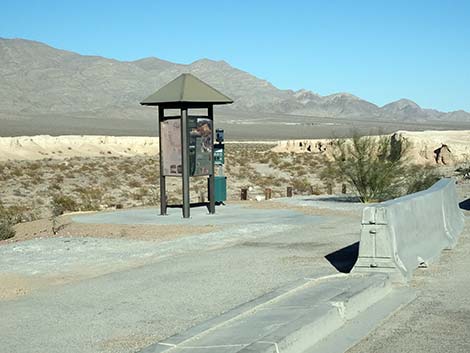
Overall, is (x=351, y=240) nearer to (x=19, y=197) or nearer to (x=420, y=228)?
(x=420, y=228)

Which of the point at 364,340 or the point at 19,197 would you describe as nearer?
the point at 364,340

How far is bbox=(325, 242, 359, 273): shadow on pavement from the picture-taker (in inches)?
508

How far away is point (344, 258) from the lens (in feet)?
45.7

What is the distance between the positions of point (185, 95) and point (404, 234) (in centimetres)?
1018

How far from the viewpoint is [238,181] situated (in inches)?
1810

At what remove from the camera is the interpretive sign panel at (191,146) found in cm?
2220

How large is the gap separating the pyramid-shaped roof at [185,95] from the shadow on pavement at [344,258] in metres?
7.24

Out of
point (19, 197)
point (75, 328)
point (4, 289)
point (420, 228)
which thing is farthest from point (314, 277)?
point (19, 197)

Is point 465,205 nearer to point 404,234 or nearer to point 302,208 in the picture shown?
point 302,208

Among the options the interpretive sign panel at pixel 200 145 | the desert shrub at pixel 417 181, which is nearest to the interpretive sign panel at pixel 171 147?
the interpretive sign panel at pixel 200 145

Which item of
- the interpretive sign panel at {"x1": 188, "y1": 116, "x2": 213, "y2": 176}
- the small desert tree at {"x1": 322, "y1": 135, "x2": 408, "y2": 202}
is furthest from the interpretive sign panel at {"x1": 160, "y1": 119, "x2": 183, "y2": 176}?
the small desert tree at {"x1": 322, "y1": 135, "x2": 408, "y2": 202}

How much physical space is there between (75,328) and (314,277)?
3661 mm

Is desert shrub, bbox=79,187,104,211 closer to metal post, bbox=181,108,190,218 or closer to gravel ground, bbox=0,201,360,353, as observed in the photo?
metal post, bbox=181,108,190,218

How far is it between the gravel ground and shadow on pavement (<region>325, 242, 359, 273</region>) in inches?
8.7
